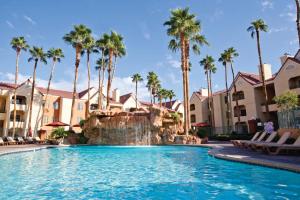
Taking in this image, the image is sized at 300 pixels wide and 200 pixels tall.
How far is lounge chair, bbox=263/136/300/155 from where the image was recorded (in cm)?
1243

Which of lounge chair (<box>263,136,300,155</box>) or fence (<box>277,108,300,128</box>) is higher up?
fence (<box>277,108,300,128</box>)

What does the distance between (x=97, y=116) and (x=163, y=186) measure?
26178 mm

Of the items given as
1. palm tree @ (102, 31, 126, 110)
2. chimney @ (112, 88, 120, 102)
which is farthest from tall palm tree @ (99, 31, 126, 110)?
chimney @ (112, 88, 120, 102)

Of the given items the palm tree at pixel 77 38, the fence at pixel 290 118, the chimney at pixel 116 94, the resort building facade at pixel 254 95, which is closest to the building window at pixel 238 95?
the resort building facade at pixel 254 95

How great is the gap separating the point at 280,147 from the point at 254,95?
101ft

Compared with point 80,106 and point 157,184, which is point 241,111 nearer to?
point 80,106

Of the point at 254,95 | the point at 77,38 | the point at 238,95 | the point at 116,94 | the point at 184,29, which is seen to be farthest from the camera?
the point at 116,94

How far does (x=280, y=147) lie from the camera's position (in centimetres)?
1321

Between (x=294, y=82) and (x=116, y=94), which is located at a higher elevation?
(x=116, y=94)

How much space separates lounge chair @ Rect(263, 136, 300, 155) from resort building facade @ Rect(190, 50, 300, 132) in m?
23.6

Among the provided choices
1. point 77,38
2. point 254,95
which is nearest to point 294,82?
point 254,95

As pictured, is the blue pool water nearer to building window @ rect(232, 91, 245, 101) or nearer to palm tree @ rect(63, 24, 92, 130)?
palm tree @ rect(63, 24, 92, 130)

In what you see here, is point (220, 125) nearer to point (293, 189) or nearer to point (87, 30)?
point (87, 30)

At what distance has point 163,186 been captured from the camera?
316 inches
